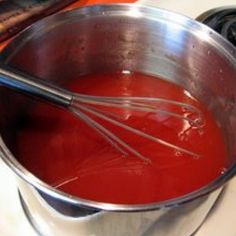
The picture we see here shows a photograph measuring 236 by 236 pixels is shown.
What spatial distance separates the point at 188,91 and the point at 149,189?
0.21m

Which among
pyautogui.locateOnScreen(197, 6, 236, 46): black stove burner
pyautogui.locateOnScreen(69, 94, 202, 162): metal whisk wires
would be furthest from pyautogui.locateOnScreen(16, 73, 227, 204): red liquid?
pyautogui.locateOnScreen(197, 6, 236, 46): black stove burner

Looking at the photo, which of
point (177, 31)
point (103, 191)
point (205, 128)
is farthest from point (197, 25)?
point (103, 191)

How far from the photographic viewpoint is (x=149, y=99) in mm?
654

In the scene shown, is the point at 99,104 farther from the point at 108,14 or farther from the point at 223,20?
the point at 223,20

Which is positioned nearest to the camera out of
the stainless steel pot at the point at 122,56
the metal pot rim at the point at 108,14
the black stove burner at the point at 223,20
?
the metal pot rim at the point at 108,14

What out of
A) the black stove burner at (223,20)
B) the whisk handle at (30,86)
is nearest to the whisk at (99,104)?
the whisk handle at (30,86)

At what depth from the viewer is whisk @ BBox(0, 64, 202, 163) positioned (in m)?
0.48

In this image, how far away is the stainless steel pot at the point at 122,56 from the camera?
532mm

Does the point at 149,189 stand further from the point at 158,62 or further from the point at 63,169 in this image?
the point at 158,62

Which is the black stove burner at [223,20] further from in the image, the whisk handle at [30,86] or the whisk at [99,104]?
the whisk handle at [30,86]

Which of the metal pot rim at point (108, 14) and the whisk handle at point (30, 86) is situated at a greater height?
the metal pot rim at point (108, 14)

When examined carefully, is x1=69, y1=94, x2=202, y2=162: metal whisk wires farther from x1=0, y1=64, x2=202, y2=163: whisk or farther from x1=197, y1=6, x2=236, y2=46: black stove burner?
x1=197, y1=6, x2=236, y2=46: black stove burner

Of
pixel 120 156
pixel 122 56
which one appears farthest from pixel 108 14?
pixel 120 156

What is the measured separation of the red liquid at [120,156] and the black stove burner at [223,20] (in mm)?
117
